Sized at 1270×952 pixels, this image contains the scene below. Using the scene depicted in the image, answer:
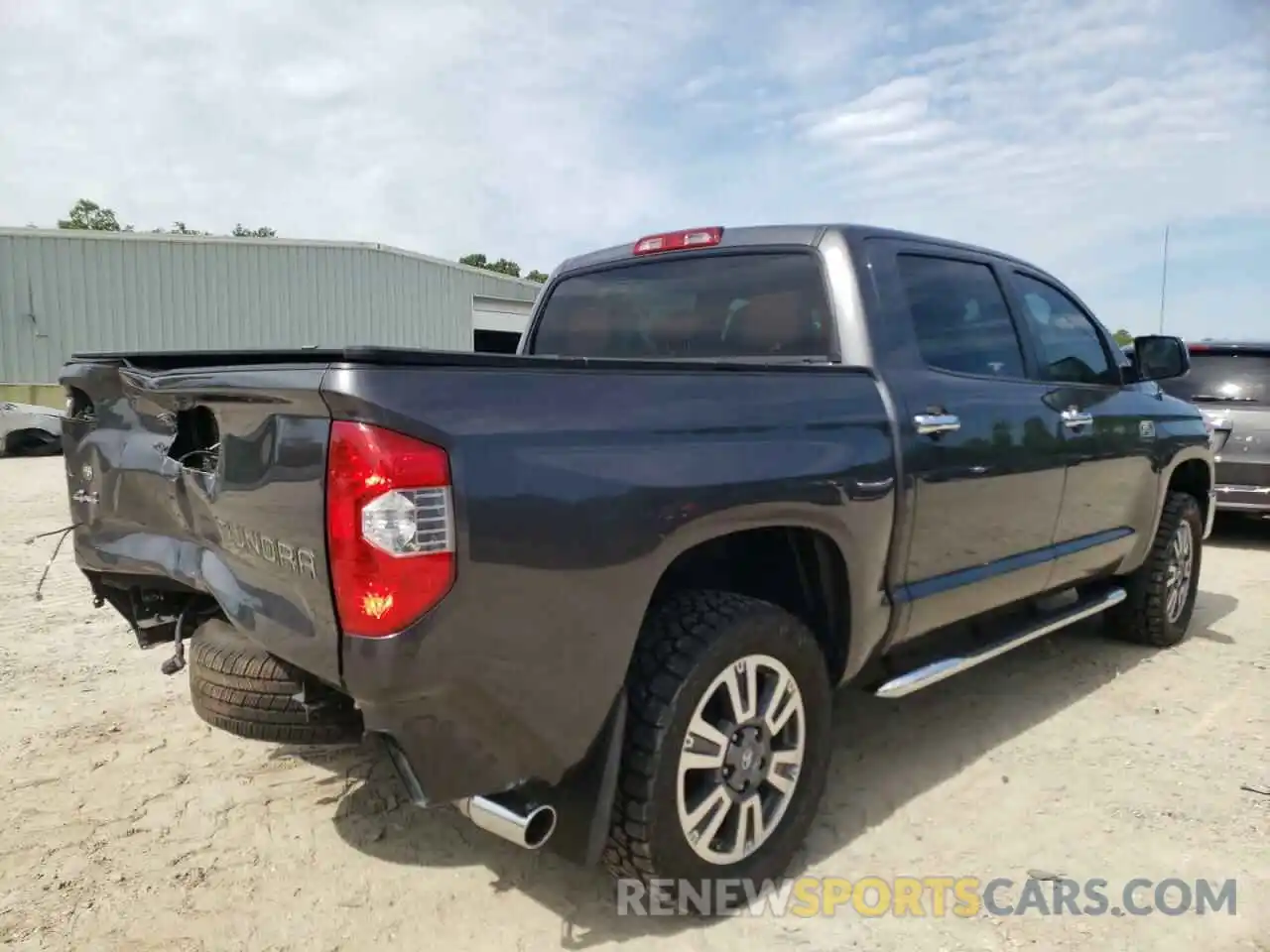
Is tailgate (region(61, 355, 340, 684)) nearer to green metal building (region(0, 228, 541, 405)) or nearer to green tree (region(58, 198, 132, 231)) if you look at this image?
green metal building (region(0, 228, 541, 405))

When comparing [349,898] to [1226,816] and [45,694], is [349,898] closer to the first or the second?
[45,694]

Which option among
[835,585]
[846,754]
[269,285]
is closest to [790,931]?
[835,585]

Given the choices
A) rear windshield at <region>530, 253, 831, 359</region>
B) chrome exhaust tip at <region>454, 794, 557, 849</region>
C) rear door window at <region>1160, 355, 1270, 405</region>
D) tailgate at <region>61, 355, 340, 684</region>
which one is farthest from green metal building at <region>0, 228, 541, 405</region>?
chrome exhaust tip at <region>454, 794, 557, 849</region>

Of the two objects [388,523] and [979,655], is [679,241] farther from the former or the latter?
[388,523]

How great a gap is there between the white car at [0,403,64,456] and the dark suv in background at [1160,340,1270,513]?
15386mm

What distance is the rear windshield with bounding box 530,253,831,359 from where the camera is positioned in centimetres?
319

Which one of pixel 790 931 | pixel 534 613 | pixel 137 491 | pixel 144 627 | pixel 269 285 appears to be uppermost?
pixel 269 285

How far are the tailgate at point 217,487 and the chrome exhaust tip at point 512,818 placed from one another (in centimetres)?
43

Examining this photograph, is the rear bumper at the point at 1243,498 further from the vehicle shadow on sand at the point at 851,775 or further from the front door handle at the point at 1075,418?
the front door handle at the point at 1075,418

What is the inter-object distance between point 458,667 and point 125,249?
71.9 ft

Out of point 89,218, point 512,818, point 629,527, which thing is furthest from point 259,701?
point 89,218

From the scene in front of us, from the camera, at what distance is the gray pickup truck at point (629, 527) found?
187 centimetres

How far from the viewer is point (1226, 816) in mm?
3074

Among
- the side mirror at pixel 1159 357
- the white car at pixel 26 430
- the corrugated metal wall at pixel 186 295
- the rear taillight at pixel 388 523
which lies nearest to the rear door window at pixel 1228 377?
the side mirror at pixel 1159 357
